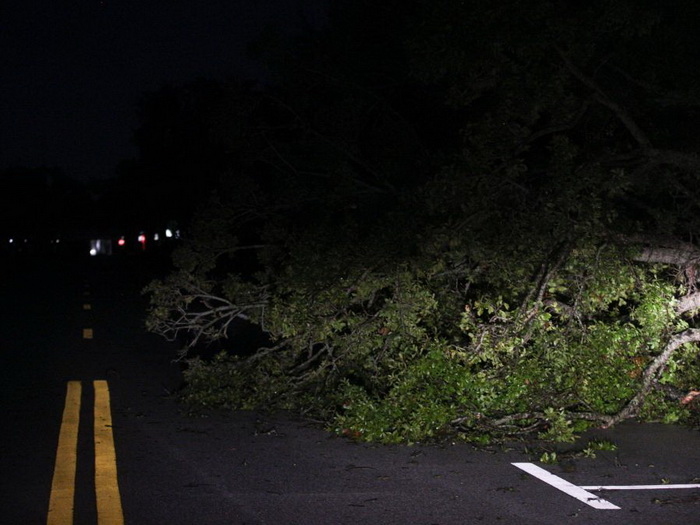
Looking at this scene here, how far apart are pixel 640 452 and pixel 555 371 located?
4.20 ft

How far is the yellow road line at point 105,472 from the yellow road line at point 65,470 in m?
0.19

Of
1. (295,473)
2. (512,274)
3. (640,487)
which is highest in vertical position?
(512,274)

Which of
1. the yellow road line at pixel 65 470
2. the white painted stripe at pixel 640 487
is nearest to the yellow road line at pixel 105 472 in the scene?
the yellow road line at pixel 65 470

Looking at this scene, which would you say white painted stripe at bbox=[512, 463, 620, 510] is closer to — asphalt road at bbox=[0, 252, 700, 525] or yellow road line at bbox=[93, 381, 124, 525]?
asphalt road at bbox=[0, 252, 700, 525]

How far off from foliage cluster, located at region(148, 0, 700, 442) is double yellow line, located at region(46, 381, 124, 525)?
1.27 metres

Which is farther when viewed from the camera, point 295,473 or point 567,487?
point 295,473

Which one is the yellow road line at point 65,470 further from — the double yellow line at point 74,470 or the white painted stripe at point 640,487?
the white painted stripe at point 640,487

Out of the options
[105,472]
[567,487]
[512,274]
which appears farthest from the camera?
[512,274]

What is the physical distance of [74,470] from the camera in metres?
7.00

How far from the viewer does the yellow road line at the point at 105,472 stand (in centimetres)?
587

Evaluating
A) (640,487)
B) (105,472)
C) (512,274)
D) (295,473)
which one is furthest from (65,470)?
(512,274)

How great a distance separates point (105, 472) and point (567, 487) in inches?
141

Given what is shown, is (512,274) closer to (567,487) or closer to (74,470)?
(567,487)

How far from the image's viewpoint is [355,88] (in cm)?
1630
